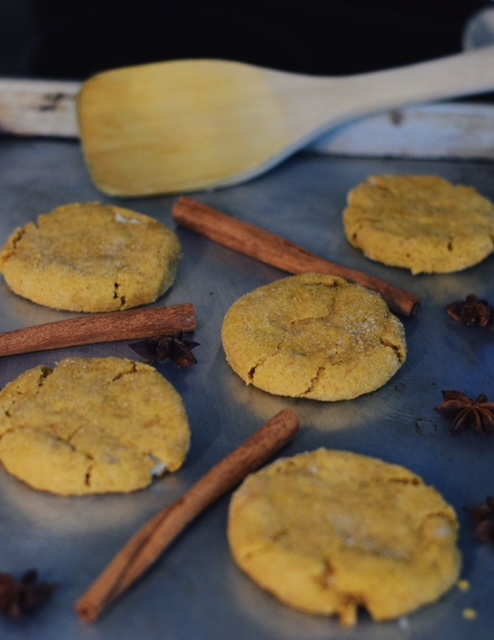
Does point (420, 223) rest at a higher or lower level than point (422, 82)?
lower

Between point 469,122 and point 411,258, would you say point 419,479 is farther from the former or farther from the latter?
point 469,122

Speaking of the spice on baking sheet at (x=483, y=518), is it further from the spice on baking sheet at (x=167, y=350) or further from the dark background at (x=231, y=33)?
the dark background at (x=231, y=33)

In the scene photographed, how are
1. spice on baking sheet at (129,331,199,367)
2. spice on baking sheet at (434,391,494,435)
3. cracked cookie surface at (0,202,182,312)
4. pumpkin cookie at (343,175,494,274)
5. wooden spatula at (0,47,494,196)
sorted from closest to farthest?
spice on baking sheet at (434,391,494,435) < spice on baking sheet at (129,331,199,367) < cracked cookie surface at (0,202,182,312) < pumpkin cookie at (343,175,494,274) < wooden spatula at (0,47,494,196)

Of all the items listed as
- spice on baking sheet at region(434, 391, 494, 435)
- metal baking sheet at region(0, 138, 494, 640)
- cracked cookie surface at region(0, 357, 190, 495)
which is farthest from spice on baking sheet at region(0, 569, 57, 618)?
spice on baking sheet at region(434, 391, 494, 435)

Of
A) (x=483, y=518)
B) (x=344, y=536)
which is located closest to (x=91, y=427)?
(x=344, y=536)

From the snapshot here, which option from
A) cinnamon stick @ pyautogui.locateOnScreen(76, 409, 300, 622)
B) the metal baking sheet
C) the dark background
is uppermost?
the dark background

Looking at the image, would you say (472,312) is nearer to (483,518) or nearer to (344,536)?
(483,518)

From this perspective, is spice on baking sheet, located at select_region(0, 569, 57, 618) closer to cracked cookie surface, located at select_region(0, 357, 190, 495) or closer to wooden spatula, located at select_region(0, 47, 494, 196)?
cracked cookie surface, located at select_region(0, 357, 190, 495)
